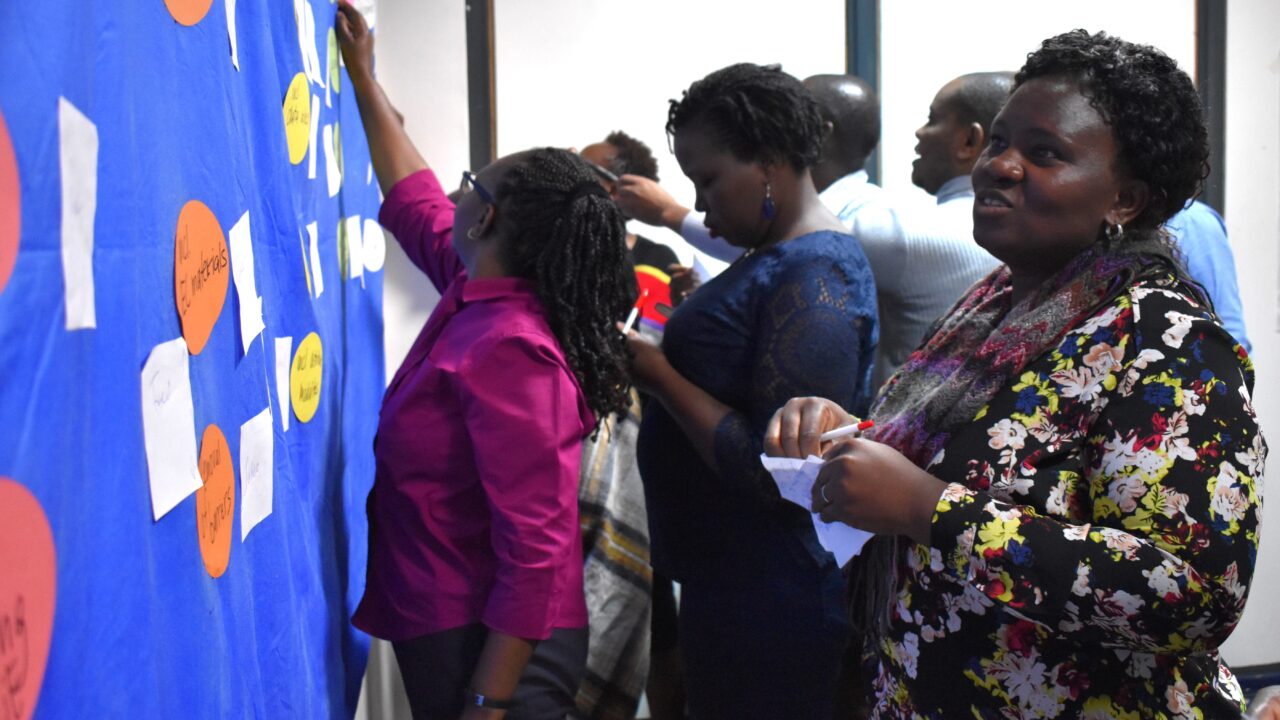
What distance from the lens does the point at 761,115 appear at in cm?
174

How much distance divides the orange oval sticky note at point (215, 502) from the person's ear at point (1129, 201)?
36.9 inches

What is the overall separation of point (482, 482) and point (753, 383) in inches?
18.3

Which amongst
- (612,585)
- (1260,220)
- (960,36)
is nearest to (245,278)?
(612,585)

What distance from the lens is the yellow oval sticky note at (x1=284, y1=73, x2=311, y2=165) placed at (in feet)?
4.74

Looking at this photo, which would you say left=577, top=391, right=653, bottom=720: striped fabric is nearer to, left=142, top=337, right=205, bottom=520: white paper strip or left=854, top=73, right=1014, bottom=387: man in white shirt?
left=854, top=73, right=1014, bottom=387: man in white shirt

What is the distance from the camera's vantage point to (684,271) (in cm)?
259

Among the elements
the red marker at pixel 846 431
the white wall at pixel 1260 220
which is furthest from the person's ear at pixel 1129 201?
the white wall at pixel 1260 220

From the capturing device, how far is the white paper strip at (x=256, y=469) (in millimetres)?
1104

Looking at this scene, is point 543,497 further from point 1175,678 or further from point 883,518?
point 1175,678

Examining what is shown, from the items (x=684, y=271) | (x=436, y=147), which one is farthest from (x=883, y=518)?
(x=436, y=147)

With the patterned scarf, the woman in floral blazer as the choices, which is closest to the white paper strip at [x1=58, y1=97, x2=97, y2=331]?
the woman in floral blazer

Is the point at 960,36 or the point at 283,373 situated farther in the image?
the point at 960,36

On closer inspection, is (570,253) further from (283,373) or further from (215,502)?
(215,502)

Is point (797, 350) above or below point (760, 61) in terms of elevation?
below
